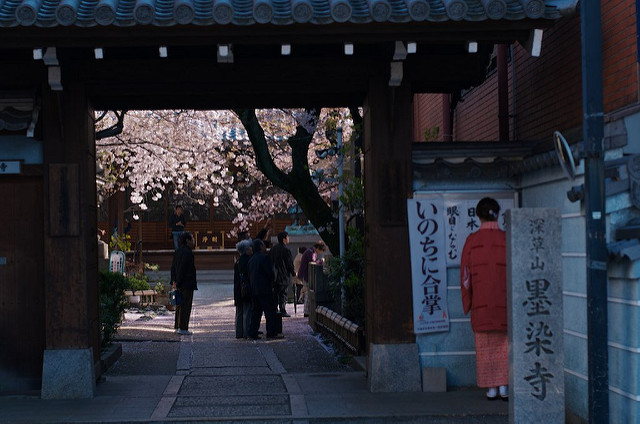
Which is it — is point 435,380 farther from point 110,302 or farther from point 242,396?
point 110,302

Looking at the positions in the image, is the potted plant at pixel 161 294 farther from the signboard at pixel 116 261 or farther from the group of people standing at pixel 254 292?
the group of people standing at pixel 254 292

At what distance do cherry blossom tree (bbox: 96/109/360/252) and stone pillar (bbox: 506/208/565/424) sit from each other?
859 cm

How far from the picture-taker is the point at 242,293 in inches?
655

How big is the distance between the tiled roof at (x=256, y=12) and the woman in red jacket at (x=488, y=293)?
1.91 meters

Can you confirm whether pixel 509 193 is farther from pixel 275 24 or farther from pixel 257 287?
pixel 257 287

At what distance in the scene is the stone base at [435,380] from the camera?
10031 millimetres

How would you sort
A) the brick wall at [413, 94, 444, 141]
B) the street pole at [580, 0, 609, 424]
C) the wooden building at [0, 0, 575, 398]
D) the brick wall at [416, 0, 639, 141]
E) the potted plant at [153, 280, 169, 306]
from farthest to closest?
the potted plant at [153, 280, 169, 306] < the brick wall at [413, 94, 444, 141] < the wooden building at [0, 0, 575, 398] < the brick wall at [416, 0, 639, 141] < the street pole at [580, 0, 609, 424]

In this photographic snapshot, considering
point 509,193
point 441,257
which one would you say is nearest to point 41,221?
point 441,257

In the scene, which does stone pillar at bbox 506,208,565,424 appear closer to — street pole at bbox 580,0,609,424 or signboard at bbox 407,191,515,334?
street pole at bbox 580,0,609,424

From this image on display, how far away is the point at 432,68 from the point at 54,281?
16.1ft

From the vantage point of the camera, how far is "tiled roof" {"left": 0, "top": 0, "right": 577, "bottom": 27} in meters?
8.43

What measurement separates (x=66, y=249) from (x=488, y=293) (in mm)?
4635

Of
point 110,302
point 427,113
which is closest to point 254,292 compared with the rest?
point 110,302

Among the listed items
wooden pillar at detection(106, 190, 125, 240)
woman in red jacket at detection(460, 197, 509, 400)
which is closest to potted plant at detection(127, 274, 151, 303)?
wooden pillar at detection(106, 190, 125, 240)
